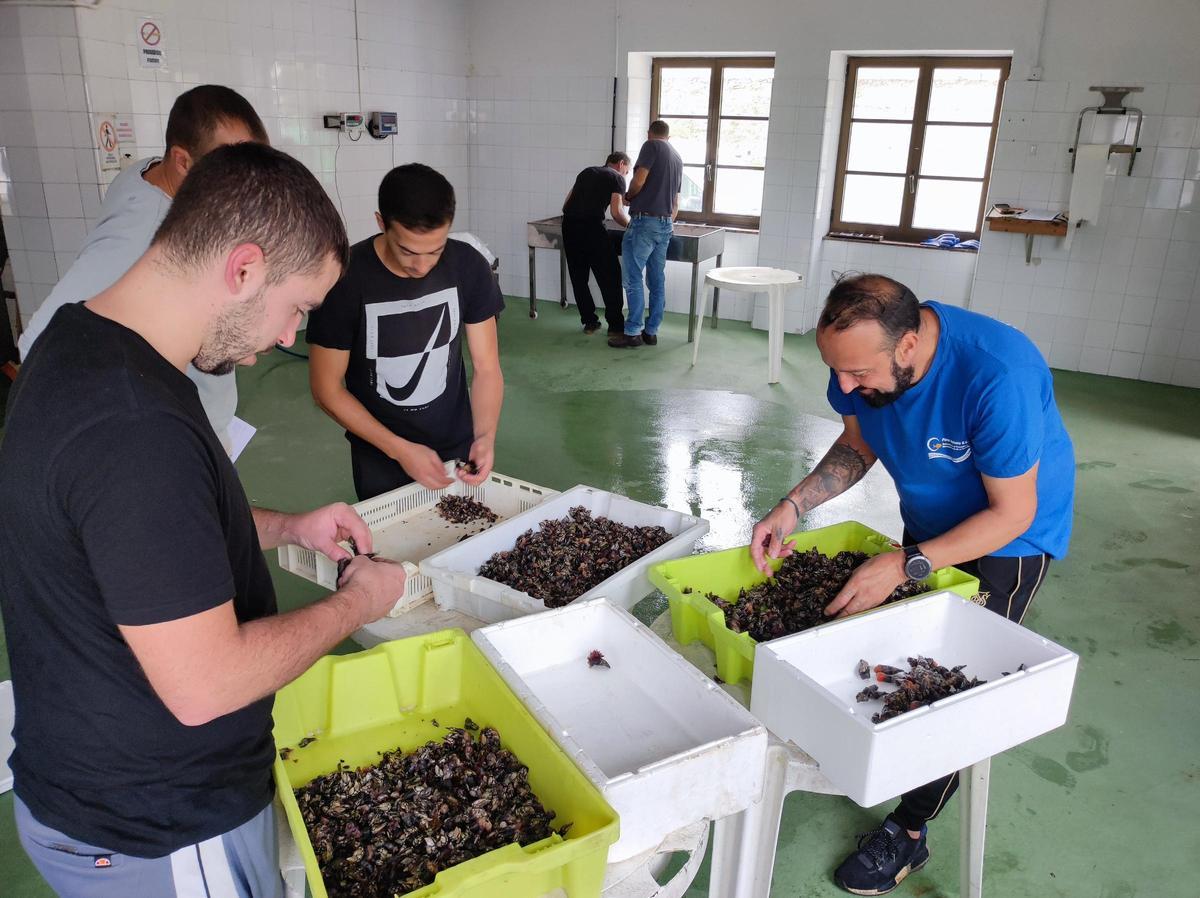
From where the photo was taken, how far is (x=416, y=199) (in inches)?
85.4

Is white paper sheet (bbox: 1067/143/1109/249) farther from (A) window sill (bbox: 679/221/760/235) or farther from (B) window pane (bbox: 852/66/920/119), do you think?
(A) window sill (bbox: 679/221/760/235)

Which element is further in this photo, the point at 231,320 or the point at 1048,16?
the point at 1048,16

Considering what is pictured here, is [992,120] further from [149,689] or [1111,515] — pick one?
[149,689]

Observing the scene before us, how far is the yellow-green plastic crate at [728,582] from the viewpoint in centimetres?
171

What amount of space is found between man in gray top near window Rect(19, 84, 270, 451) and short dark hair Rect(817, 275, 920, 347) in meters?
1.21

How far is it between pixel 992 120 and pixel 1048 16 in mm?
778

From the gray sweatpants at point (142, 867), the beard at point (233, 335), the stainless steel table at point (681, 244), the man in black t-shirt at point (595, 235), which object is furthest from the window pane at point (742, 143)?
the gray sweatpants at point (142, 867)

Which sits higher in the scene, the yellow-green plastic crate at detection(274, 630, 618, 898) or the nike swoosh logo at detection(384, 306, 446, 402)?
the nike swoosh logo at detection(384, 306, 446, 402)

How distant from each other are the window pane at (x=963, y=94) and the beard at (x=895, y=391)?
5.57m

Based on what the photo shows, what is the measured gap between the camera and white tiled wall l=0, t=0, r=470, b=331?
5027 mm

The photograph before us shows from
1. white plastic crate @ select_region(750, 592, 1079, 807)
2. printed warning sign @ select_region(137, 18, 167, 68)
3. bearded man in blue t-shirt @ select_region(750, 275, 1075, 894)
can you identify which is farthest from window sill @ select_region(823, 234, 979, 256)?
white plastic crate @ select_region(750, 592, 1079, 807)

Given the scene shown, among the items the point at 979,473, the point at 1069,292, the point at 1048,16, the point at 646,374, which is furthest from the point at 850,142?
the point at 979,473

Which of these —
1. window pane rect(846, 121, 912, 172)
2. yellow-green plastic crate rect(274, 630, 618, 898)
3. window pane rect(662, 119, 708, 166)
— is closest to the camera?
yellow-green plastic crate rect(274, 630, 618, 898)

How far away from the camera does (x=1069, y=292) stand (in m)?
6.41
